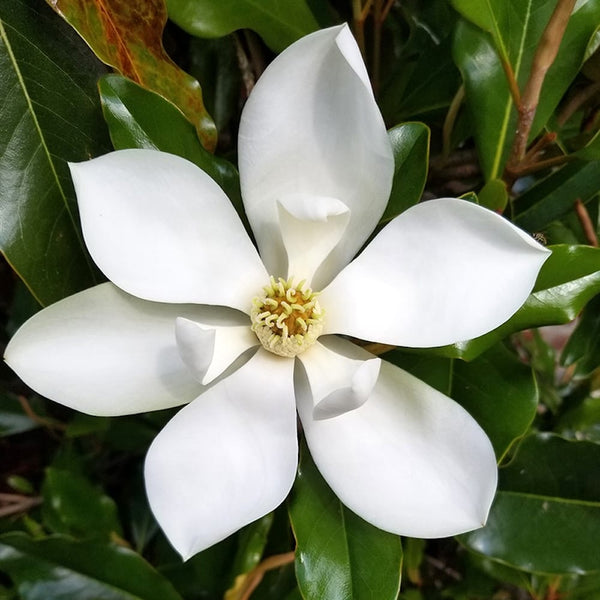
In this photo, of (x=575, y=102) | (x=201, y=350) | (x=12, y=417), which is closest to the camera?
(x=201, y=350)

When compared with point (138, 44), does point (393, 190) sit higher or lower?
lower

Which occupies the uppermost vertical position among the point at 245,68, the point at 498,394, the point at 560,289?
the point at 245,68

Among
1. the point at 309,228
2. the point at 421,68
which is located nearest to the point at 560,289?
the point at 309,228

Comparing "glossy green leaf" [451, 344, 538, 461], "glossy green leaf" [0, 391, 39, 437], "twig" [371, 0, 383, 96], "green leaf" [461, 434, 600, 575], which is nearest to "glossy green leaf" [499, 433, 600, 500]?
"green leaf" [461, 434, 600, 575]

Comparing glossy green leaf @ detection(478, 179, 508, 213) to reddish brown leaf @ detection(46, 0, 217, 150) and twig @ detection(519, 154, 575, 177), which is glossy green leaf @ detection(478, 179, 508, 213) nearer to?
twig @ detection(519, 154, 575, 177)

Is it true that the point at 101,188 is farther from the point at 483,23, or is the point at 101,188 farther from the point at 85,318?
the point at 483,23

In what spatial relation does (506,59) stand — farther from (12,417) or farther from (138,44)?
(12,417)

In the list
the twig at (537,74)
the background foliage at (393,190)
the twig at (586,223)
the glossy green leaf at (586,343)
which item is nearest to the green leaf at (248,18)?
the background foliage at (393,190)
